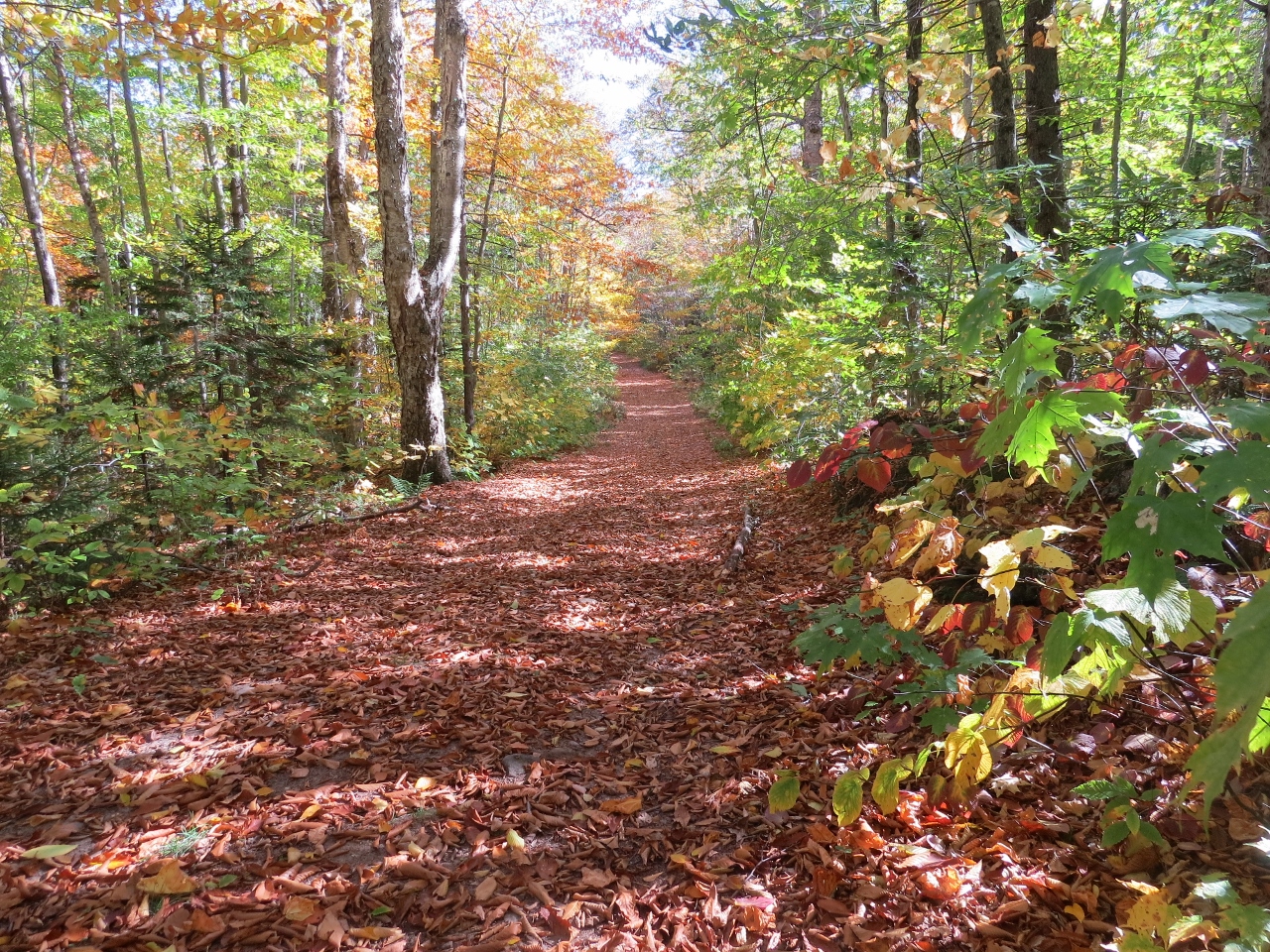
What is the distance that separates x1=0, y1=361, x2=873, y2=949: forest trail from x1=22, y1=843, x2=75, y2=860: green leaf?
1.1 inches

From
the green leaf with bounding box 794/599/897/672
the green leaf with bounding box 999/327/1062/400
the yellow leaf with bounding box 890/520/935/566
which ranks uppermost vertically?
the green leaf with bounding box 999/327/1062/400

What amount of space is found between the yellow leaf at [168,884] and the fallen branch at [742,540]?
12.4 feet

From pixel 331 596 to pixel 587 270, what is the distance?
17.5m

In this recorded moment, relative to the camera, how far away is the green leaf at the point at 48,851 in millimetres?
2137

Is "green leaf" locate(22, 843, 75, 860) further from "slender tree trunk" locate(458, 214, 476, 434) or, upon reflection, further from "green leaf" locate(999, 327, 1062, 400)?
"slender tree trunk" locate(458, 214, 476, 434)

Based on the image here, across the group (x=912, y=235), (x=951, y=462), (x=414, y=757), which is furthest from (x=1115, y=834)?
(x=912, y=235)

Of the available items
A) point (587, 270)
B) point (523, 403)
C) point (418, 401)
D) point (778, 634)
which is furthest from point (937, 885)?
point (587, 270)

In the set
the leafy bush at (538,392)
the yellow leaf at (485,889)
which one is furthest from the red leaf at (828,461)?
the leafy bush at (538,392)

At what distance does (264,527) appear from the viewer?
593 centimetres

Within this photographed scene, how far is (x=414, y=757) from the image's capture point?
2.86 metres

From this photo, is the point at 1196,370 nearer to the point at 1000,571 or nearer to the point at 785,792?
the point at 1000,571

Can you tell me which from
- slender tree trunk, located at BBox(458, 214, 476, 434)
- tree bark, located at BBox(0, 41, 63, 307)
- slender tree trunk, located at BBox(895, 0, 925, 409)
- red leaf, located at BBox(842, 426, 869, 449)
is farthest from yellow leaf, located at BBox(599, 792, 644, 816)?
tree bark, located at BBox(0, 41, 63, 307)

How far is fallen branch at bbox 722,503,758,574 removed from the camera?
205 inches

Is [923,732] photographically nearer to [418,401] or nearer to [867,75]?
[867,75]
